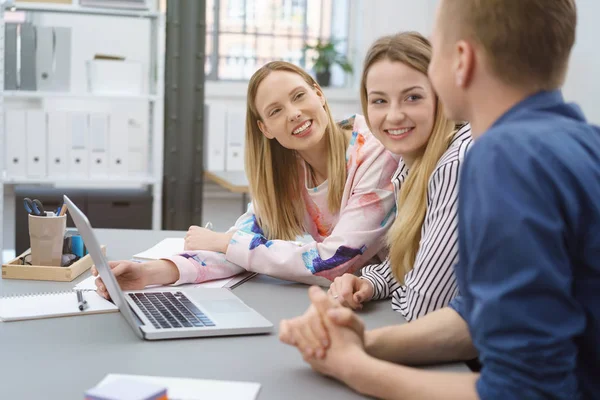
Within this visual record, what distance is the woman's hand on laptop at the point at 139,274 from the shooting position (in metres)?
1.43

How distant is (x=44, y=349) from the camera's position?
1.11 m

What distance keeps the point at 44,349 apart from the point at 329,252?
656 mm

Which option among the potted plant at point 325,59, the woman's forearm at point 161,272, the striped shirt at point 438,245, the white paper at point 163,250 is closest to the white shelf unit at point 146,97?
the potted plant at point 325,59

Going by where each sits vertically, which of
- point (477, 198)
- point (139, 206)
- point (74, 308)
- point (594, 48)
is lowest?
point (139, 206)

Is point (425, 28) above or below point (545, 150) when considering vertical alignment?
above

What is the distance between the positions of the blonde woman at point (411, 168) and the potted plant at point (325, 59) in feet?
11.4

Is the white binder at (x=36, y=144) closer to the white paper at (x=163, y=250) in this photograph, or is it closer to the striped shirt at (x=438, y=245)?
the white paper at (x=163, y=250)

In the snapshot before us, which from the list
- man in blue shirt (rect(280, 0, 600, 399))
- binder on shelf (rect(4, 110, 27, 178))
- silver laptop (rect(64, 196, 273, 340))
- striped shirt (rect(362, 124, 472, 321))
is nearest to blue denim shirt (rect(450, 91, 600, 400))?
man in blue shirt (rect(280, 0, 600, 399))

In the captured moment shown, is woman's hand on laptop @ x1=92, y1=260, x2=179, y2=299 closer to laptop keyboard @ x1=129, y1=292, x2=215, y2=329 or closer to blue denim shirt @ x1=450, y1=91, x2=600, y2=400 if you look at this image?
laptop keyboard @ x1=129, y1=292, x2=215, y2=329

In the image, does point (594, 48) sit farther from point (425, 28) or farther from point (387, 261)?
point (387, 261)

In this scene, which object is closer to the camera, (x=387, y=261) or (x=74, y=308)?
(x=74, y=308)

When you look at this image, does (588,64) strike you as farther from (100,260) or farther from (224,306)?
(100,260)

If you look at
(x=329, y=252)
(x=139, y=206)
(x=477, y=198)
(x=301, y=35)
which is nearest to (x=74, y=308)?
(x=329, y=252)

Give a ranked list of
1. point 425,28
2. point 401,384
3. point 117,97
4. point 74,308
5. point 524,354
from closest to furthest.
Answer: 1. point 524,354
2. point 401,384
3. point 74,308
4. point 117,97
5. point 425,28
